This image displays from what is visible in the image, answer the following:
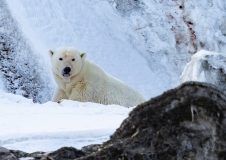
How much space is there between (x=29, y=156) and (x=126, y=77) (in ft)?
35.7

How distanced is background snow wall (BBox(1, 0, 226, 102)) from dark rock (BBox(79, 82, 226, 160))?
11.1 m

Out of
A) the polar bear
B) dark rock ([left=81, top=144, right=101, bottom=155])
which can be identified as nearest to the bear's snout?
the polar bear

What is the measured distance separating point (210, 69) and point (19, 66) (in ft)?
22.0

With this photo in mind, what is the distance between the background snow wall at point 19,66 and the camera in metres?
13.2

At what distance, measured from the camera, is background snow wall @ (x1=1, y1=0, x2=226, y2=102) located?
14133 millimetres

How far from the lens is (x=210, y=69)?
817 centimetres

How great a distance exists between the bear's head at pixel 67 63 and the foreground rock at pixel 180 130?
23.9ft

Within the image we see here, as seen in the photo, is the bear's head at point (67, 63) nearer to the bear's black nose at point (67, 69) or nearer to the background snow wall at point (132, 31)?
the bear's black nose at point (67, 69)

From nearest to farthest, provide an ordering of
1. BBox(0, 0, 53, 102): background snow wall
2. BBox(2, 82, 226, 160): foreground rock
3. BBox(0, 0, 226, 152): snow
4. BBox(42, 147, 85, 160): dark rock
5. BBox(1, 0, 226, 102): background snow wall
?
BBox(2, 82, 226, 160): foreground rock → BBox(42, 147, 85, 160): dark rock → BBox(0, 0, 53, 102): background snow wall → BBox(0, 0, 226, 152): snow → BBox(1, 0, 226, 102): background snow wall

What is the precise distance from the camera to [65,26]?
48.0 feet

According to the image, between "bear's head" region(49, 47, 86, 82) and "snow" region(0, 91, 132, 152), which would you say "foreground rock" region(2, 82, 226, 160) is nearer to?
"snow" region(0, 91, 132, 152)

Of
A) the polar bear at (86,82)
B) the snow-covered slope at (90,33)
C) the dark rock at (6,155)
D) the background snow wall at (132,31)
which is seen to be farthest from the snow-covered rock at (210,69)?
the background snow wall at (132,31)

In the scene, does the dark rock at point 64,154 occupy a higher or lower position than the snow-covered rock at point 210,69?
lower

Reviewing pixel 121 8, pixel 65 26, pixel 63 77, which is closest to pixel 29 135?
pixel 63 77
